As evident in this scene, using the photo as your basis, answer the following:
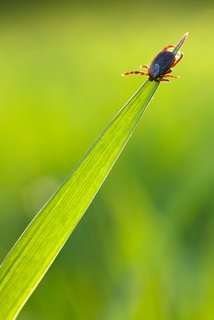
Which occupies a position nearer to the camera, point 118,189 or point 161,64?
point 161,64

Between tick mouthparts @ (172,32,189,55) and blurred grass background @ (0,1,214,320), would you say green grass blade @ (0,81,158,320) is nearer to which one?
tick mouthparts @ (172,32,189,55)

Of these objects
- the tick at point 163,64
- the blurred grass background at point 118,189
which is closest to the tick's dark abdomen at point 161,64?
the tick at point 163,64

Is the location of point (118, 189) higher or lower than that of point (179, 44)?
lower

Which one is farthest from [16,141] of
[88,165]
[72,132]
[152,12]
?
[152,12]

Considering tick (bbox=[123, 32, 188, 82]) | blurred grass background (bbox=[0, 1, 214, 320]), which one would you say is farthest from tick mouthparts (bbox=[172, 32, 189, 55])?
blurred grass background (bbox=[0, 1, 214, 320])

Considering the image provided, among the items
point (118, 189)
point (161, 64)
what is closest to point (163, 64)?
point (161, 64)

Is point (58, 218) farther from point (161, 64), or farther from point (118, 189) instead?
point (118, 189)
